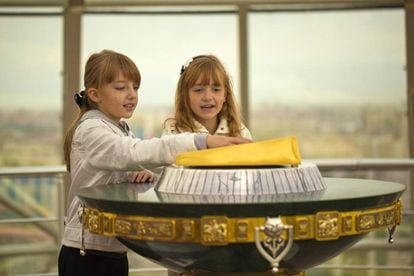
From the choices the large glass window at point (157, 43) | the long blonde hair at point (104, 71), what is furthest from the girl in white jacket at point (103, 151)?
the large glass window at point (157, 43)

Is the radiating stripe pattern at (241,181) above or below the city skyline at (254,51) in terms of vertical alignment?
below

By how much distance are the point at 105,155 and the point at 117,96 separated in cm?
20

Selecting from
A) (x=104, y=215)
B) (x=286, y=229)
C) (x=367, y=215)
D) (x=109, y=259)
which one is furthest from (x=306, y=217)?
(x=109, y=259)

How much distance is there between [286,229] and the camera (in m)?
1.45

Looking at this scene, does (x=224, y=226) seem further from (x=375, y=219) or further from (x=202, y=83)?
(x=202, y=83)

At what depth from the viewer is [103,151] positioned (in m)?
1.84

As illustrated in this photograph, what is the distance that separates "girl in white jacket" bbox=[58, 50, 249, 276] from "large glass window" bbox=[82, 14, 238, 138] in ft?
10.4

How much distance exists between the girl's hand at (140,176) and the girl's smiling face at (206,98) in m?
0.28

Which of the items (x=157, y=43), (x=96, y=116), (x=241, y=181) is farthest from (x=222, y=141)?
(x=157, y=43)

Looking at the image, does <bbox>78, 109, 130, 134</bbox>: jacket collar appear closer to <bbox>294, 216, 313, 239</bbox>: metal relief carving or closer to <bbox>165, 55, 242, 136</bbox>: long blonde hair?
<bbox>165, 55, 242, 136</bbox>: long blonde hair

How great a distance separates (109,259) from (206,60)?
0.68 metres

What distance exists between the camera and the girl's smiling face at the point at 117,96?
1.97 metres

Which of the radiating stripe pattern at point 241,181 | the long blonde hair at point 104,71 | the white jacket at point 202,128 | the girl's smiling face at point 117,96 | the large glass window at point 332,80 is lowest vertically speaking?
the radiating stripe pattern at point 241,181

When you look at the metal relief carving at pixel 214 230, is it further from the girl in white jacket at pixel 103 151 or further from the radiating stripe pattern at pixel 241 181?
the girl in white jacket at pixel 103 151
